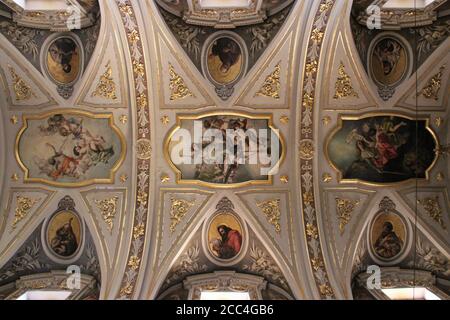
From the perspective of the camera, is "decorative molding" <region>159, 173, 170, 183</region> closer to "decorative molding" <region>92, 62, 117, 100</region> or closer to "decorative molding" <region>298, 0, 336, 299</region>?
"decorative molding" <region>92, 62, 117, 100</region>

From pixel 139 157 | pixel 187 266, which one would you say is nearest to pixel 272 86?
pixel 139 157

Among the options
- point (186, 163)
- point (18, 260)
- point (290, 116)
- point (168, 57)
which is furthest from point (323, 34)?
point (18, 260)

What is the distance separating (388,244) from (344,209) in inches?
52.9

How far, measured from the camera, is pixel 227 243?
12.1 metres

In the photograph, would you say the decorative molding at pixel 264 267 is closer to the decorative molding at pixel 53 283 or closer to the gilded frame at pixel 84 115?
the decorative molding at pixel 53 283

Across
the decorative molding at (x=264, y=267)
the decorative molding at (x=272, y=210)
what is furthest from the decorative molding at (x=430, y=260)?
the decorative molding at (x=272, y=210)

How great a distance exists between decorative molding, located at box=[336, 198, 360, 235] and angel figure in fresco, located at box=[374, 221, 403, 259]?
0.89 m

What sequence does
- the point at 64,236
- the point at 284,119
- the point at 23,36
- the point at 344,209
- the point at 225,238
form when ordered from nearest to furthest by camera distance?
the point at 23,36
the point at 64,236
the point at 225,238
the point at 344,209
the point at 284,119

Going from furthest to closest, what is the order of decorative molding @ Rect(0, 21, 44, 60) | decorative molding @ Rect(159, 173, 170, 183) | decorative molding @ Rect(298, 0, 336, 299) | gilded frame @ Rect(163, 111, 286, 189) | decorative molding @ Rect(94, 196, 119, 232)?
1. decorative molding @ Rect(159, 173, 170, 183)
2. gilded frame @ Rect(163, 111, 286, 189)
3. decorative molding @ Rect(94, 196, 119, 232)
4. decorative molding @ Rect(0, 21, 44, 60)
5. decorative molding @ Rect(298, 0, 336, 299)

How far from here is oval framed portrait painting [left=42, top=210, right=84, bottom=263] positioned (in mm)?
11838

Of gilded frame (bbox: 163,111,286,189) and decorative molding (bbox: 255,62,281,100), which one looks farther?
gilded frame (bbox: 163,111,286,189)

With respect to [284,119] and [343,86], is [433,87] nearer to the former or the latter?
[343,86]

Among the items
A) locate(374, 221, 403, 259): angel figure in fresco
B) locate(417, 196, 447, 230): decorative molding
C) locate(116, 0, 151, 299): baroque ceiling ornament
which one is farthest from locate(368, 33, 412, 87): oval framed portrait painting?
locate(116, 0, 151, 299): baroque ceiling ornament

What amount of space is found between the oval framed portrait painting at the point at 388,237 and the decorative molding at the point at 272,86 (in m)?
4.01
